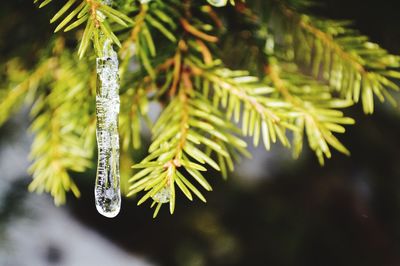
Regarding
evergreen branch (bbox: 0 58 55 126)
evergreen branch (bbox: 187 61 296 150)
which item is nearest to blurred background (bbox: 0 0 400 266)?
evergreen branch (bbox: 0 58 55 126)

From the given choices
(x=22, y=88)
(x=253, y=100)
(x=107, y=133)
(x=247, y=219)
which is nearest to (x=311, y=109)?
(x=253, y=100)

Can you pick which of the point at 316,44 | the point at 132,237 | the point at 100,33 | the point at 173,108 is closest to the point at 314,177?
the point at 132,237

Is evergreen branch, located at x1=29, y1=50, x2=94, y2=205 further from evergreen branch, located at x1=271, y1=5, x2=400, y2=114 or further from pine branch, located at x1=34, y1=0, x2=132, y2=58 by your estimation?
evergreen branch, located at x1=271, y1=5, x2=400, y2=114

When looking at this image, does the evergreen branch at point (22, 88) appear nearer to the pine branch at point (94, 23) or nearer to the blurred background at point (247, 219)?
the pine branch at point (94, 23)

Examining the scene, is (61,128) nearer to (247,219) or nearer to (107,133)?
(107,133)

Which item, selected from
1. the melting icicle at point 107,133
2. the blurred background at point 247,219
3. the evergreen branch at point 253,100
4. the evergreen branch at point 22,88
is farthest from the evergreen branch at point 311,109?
the blurred background at point 247,219

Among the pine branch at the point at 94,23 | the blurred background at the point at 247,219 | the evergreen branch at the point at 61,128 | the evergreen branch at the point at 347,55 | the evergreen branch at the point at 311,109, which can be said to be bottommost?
the blurred background at the point at 247,219

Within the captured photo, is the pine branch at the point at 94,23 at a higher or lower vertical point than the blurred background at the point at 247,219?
higher
